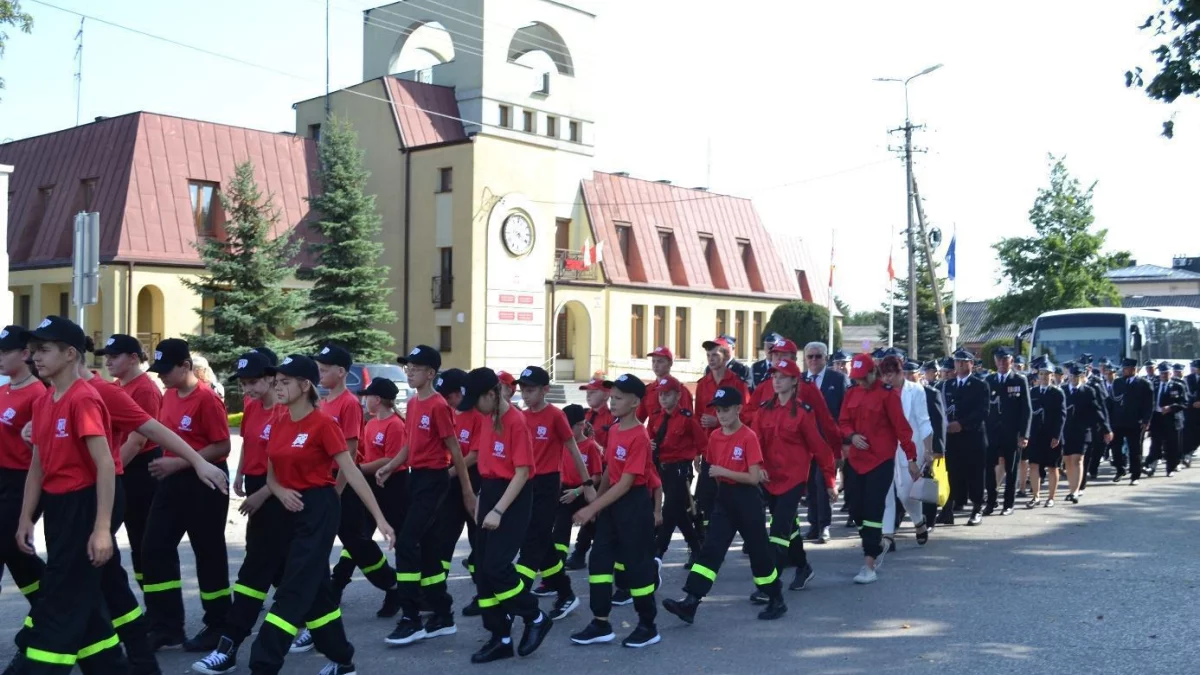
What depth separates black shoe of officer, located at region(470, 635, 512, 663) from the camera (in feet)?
22.0

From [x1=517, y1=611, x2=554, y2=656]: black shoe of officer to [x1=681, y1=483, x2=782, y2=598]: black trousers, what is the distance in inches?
44.4

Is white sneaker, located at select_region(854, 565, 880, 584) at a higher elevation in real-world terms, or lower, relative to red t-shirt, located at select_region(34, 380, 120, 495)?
lower

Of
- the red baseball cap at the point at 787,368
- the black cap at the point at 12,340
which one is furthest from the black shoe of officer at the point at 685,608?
the black cap at the point at 12,340

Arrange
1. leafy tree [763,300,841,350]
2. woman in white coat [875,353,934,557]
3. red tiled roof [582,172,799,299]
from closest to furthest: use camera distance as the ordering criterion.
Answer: woman in white coat [875,353,934,557], leafy tree [763,300,841,350], red tiled roof [582,172,799,299]

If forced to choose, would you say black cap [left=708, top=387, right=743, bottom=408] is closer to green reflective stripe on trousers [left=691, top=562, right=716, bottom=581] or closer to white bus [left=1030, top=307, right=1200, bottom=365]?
green reflective stripe on trousers [left=691, top=562, right=716, bottom=581]

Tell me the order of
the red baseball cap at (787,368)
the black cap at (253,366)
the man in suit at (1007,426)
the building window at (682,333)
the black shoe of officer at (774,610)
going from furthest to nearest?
1. the building window at (682,333)
2. the man in suit at (1007,426)
3. the red baseball cap at (787,368)
4. the black shoe of officer at (774,610)
5. the black cap at (253,366)

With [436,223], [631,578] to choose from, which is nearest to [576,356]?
[436,223]

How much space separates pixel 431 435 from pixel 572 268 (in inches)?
1431

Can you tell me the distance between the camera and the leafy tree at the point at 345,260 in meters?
33.2

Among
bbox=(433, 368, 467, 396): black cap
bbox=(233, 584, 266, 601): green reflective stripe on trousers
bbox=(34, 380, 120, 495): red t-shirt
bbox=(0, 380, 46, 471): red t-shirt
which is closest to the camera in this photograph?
bbox=(34, 380, 120, 495): red t-shirt

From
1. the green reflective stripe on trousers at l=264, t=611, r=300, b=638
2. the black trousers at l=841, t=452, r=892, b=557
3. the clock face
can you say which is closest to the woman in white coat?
the black trousers at l=841, t=452, r=892, b=557

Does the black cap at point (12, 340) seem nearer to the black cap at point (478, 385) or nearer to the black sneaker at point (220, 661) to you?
the black sneaker at point (220, 661)

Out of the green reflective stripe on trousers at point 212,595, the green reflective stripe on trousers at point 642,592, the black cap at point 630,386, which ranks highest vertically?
the black cap at point 630,386

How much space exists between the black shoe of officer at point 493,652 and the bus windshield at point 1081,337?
26.0 meters
